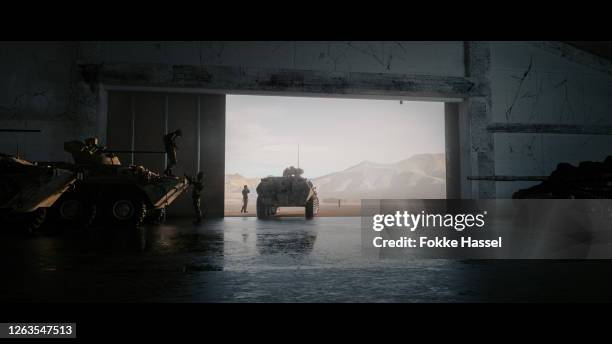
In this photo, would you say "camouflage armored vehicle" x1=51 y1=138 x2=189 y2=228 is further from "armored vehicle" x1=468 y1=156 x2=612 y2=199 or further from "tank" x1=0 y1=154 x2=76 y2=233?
"armored vehicle" x1=468 y1=156 x2=612 y2=199

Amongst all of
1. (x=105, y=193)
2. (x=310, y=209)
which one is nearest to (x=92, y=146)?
(x=105, y=193)

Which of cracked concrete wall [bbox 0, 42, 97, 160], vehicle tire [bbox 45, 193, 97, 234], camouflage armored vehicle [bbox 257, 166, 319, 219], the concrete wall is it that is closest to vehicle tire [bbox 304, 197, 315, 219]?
camouflage armored vehicle [bbox 257, 166, 319, 219]

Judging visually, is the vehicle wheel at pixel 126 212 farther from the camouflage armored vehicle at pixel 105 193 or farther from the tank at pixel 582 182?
the tank at pixel 582 182

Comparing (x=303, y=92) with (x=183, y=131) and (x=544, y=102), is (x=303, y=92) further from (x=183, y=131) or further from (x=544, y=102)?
(x=544, y=102)

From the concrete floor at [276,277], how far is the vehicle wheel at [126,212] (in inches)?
152

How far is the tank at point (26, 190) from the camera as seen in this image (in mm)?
6844

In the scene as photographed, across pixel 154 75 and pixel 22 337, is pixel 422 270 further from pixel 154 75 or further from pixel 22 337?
pixel 154 75

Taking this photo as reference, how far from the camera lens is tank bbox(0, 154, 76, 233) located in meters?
6.84

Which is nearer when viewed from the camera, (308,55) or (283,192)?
(308,55)

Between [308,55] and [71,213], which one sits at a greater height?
[308,55]

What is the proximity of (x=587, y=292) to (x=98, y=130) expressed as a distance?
1105cm

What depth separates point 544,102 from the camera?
42.2ft

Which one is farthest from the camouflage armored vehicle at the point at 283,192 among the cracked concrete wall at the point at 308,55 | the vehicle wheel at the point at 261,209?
the cracked concrete wall at the point at 308,55

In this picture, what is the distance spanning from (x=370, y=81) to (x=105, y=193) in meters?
7.22
